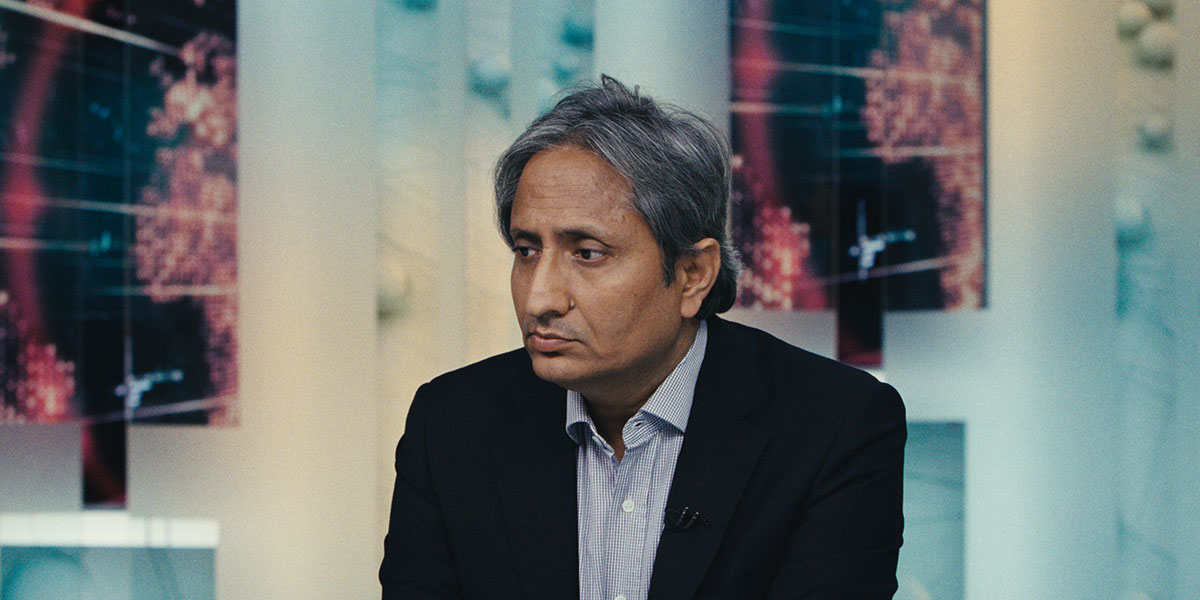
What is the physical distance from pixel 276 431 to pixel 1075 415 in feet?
5.82

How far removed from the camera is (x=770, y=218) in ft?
8.37

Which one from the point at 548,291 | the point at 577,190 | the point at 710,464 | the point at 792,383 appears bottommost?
the point at 710,464

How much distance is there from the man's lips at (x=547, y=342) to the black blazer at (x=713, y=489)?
199 mm

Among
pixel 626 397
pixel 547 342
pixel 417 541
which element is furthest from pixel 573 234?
pixel 417 541

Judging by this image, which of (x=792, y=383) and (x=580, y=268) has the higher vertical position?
(x=580, y=268)

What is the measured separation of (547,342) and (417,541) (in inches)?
15.0

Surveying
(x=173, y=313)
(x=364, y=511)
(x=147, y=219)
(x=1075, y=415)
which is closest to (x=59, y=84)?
(x=147, y=219)

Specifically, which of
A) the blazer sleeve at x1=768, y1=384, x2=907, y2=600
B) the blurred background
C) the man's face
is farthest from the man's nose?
the blurred background

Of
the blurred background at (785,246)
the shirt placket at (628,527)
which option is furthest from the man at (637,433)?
the blurred background at (785,246)

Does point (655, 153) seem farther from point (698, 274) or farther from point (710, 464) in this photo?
point (710, 464)

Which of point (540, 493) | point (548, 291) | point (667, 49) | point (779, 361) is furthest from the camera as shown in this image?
point (667, 49)

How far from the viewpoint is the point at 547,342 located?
5.08 feet

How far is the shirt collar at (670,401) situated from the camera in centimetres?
166

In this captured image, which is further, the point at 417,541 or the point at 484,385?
the point at 484,385
